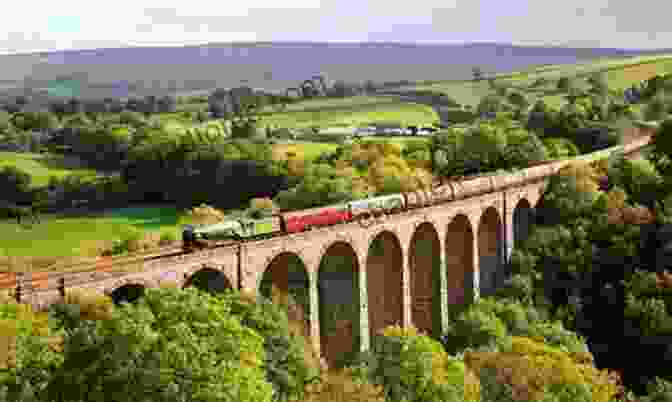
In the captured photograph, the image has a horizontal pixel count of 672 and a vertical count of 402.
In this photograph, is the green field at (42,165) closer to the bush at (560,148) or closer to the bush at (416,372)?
the bush at (560,148)

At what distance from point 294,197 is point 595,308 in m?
17.7

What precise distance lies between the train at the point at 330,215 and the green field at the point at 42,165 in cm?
3883

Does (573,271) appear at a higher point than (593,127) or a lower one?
lower

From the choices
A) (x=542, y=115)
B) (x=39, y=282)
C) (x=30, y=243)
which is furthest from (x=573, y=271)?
(x=542, y=115)

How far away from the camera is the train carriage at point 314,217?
36688 millimetres

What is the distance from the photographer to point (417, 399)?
2672cm

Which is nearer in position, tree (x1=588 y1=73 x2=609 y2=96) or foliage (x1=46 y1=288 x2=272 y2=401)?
foliage (x1=46 y1=288 x2=272 y2=401)

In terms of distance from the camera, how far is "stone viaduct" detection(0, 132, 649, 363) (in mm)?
30484

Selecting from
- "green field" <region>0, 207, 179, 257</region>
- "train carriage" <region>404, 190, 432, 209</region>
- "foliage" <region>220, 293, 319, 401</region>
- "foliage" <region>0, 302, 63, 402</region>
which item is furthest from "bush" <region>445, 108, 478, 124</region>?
"foliage" <region>0, 302, 63, 402</region>

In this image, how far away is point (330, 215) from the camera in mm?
38750

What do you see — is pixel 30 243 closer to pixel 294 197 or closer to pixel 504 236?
pixel 294 197

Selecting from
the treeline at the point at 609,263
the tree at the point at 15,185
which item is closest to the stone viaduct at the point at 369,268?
the treeline at the point at 609,263

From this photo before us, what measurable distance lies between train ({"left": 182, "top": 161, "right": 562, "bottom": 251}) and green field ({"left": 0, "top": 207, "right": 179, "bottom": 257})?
18260 millimetres

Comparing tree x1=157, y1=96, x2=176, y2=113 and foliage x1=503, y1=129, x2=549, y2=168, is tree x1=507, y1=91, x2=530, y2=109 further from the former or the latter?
tree x1=157, y1=96, x2=176, y2=113
